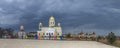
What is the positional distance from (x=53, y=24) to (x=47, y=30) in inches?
118

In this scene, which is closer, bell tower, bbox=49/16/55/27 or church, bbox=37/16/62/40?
church, bbox=37/16/62/40

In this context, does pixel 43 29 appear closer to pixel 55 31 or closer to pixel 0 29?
pixel 55 31

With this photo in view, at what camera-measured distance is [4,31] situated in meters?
92.1

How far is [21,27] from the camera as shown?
72125mm

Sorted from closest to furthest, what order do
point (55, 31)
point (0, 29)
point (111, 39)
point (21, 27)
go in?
point (111, 39), point (21, 27), point (55, 31), point (0, 29)

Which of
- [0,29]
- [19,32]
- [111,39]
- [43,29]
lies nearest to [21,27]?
[19,32]

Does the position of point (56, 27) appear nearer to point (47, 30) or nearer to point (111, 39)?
point (47, 30)

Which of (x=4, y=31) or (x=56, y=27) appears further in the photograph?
(x=4, y=31)

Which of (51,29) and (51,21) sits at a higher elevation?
(51,21)

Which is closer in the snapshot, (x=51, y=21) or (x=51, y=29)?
(x=51, y=29)

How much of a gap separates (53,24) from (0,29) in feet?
73.8

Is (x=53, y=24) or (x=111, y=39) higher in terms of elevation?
(x=53, y=24)

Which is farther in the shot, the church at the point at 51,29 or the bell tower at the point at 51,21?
the bell tower at the point at 51,21


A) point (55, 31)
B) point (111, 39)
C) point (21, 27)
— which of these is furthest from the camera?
point (55, 31)
